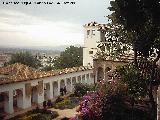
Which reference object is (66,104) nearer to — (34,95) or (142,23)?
(34,95)

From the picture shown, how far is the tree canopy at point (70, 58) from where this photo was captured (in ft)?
216

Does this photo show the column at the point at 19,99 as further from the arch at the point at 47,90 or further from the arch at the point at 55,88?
the arch at the point at 55,88

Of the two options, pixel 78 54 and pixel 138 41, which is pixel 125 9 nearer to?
pixel 138 41

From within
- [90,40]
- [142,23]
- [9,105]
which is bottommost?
[9,105]

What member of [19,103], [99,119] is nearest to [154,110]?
[99,119]

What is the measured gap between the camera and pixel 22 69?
33375 mm

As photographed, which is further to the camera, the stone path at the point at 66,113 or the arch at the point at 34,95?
the arch at the point at 34,95

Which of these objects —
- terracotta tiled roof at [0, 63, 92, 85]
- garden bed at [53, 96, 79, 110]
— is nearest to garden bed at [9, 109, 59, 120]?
garden bed at [53, 96, 79, 110]

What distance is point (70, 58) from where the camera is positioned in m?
67.1

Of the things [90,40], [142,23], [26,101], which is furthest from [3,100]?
[90,40]

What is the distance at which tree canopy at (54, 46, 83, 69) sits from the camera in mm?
65688

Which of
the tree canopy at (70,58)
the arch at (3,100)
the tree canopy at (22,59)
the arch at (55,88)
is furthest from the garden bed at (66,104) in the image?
the tree canopy at (22,59)

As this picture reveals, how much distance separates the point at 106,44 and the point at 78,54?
50.7 m

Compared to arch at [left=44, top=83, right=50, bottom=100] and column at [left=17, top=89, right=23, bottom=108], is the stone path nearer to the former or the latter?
column at [left=17, top=89, right=23, bottom=108]
